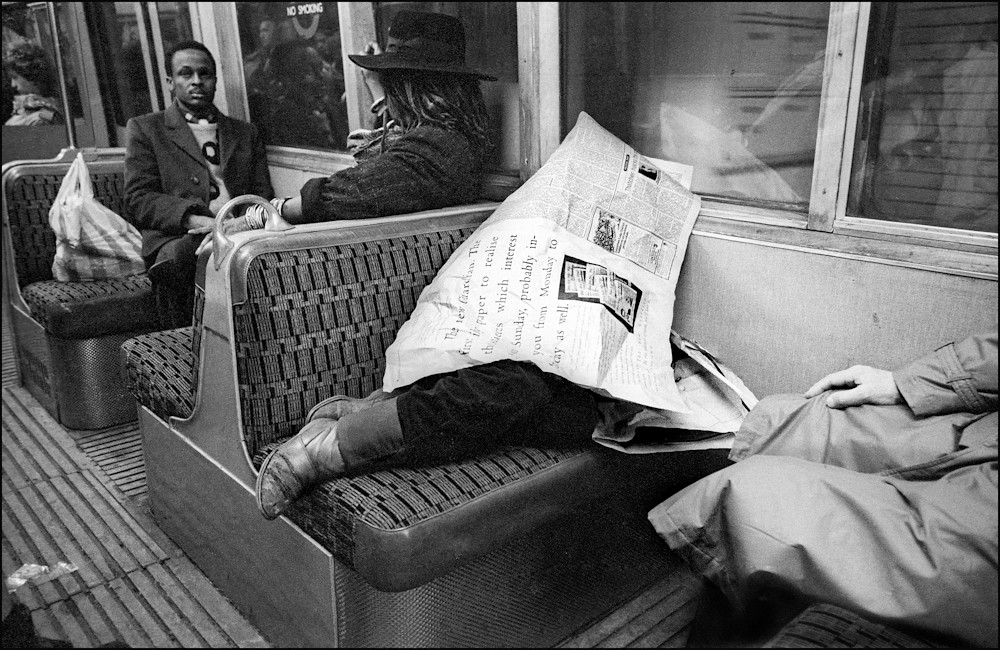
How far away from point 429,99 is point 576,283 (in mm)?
725

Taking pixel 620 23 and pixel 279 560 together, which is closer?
pixel 279 560

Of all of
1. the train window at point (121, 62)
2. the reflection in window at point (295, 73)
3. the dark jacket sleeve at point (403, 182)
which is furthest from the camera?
the reflection in window at point (295, 73)

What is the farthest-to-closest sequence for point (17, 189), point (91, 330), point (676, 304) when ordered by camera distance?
point (17, 189), point (91, 330), point (676, 304)

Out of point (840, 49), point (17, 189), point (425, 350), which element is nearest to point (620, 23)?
point (840, 49)

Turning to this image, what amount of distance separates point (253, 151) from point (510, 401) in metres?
2.06

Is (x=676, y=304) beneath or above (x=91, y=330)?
above

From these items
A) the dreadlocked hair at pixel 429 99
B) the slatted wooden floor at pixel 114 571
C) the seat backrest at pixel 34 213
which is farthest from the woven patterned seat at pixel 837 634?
the seat backrest at pixel 34 213

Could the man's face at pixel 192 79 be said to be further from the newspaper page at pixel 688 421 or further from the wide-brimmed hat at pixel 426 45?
the newspaper page at pixel 688 421

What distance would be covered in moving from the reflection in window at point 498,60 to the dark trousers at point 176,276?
1.13 meters

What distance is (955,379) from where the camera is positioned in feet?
3.98

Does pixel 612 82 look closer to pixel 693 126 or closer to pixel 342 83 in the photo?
pixel 693 126

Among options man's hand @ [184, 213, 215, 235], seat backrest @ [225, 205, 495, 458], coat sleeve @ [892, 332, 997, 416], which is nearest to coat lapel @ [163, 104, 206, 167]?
man's hand @ [184, 213, 215, 235]

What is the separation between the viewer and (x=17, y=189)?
2820 millimetres

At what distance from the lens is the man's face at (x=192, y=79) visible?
2.76 meters
